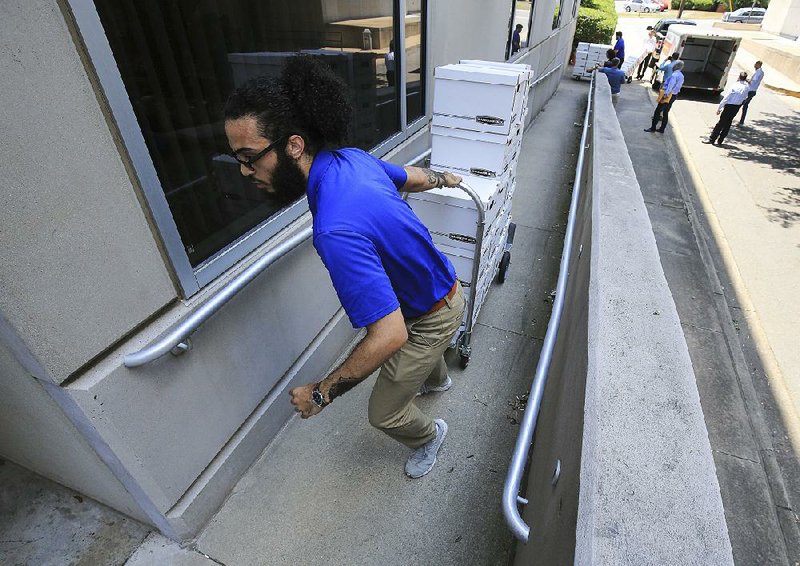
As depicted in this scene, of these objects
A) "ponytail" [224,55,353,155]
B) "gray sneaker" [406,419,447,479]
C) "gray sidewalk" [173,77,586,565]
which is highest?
"ponytail" [224,55,353,155]

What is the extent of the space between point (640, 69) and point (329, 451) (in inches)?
884

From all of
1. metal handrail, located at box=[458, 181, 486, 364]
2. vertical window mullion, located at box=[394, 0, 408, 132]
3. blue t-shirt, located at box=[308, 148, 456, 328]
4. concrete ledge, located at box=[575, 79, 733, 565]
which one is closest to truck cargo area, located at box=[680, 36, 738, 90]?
vertical window mullion, located at box=[394, 0, 408, 132]

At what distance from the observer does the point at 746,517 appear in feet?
9.61

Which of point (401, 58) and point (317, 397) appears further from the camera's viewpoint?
point (401, 58)

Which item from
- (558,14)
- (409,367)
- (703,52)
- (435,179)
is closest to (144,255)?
(409,367)

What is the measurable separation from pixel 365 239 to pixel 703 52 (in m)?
20.8

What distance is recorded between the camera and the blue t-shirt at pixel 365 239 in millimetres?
1601

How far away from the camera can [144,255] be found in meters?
1.72

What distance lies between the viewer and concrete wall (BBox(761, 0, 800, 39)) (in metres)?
25.6

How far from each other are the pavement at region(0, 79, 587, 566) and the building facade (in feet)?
0.54

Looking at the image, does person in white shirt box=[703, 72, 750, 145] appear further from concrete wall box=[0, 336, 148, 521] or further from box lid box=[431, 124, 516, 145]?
concrete wall box=[0, 336, 148, 521]

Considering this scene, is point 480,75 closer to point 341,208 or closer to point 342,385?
point 341,208

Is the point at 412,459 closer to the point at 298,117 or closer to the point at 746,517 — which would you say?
the point at 298,117

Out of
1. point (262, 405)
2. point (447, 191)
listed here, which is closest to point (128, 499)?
point (262, 405)
